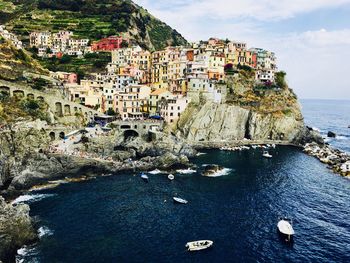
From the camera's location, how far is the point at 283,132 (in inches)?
4943

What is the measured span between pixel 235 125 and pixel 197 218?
224 feet

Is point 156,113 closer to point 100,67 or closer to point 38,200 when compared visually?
point 100,67

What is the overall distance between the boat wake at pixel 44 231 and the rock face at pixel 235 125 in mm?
66706

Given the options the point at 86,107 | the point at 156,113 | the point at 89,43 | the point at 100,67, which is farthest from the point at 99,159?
the point at 89,43

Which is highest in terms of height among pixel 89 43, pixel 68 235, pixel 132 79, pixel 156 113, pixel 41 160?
pixel 89 43

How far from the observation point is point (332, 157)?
102562 mm

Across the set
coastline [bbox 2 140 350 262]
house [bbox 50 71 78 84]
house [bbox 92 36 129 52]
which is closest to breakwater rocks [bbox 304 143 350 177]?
coastline [bbox 2 140 350 262]

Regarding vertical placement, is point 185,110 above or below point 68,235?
above

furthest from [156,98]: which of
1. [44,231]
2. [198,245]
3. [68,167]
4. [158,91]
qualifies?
[198,245]

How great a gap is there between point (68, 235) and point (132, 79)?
3325 inches

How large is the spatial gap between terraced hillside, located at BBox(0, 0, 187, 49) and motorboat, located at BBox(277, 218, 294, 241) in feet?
475

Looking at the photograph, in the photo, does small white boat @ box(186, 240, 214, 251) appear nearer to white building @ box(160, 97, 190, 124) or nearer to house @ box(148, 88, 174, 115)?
white building @ box(160, 97, 190, 124)

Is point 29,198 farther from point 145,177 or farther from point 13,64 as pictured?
point 13,64

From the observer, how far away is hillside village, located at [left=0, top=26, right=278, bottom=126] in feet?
381
